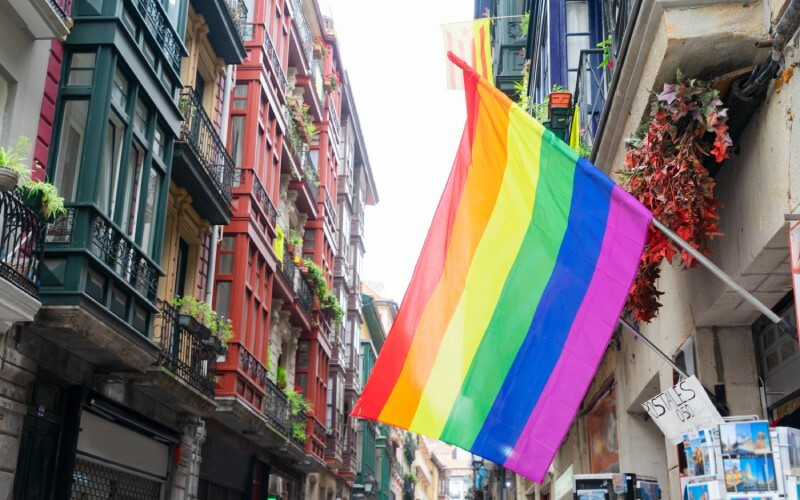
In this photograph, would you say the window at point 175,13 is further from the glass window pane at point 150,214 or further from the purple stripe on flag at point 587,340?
the purple stripe on flag at point 587,340

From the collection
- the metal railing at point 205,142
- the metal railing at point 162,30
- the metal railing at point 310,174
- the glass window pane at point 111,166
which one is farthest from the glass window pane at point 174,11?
the metal railing at point 310,174

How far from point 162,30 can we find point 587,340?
33.3 feet

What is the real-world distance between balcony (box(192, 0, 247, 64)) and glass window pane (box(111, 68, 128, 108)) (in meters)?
5.48

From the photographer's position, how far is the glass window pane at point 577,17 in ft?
53.7

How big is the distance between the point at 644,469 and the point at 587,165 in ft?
17.6

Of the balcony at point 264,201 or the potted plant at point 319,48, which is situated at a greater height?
the potted plant at point 319,48

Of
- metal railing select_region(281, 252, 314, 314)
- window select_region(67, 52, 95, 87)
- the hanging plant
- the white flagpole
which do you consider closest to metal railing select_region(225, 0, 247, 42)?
metal railing select_region(281, 252, 314, 314)

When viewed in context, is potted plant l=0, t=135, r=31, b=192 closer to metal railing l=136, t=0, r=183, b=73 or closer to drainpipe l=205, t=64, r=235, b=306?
metal railing l=136, t=0, r=183, b=73

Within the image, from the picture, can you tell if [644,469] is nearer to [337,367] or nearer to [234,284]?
[234,284]

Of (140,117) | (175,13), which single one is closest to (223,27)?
(175,13)

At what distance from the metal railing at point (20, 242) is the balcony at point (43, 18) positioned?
7.17 feet

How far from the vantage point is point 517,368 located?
6320 mm

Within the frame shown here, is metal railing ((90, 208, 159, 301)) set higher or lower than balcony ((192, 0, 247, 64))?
lower

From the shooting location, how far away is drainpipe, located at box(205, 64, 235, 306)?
19.2 metres
